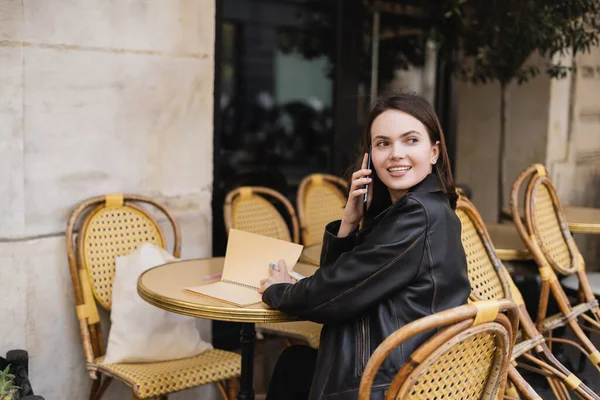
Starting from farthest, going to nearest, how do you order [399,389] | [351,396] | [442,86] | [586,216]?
1. [442,86]
2. [586,216]
3. [351,396]
4. [399,389]

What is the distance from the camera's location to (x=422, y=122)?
2016 millimetres

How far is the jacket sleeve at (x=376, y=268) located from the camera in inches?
72.9

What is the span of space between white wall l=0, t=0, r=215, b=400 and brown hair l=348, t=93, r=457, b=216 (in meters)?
1.49

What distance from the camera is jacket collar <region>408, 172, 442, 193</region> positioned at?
2004mm

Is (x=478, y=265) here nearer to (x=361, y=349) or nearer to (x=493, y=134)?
(x=361, y=349)

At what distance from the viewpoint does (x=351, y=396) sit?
1.84m

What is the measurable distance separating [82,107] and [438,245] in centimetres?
191

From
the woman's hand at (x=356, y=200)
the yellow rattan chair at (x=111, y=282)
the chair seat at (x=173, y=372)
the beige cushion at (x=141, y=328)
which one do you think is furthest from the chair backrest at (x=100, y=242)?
the woman's hand at (x=356, y=200)

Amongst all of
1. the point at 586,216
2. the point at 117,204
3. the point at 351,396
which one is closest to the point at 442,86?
the point at 586,216

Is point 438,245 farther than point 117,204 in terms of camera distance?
No

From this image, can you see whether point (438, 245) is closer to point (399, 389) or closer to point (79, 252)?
point (399, 389)

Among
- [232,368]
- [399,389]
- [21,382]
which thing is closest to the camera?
[399,389]

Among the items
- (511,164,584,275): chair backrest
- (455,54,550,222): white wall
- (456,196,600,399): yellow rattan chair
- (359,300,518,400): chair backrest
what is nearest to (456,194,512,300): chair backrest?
(456,196,600,399): yellow rattan chair

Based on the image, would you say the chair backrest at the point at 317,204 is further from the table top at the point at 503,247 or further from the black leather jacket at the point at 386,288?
the black leather jacket at the point at 386,288
